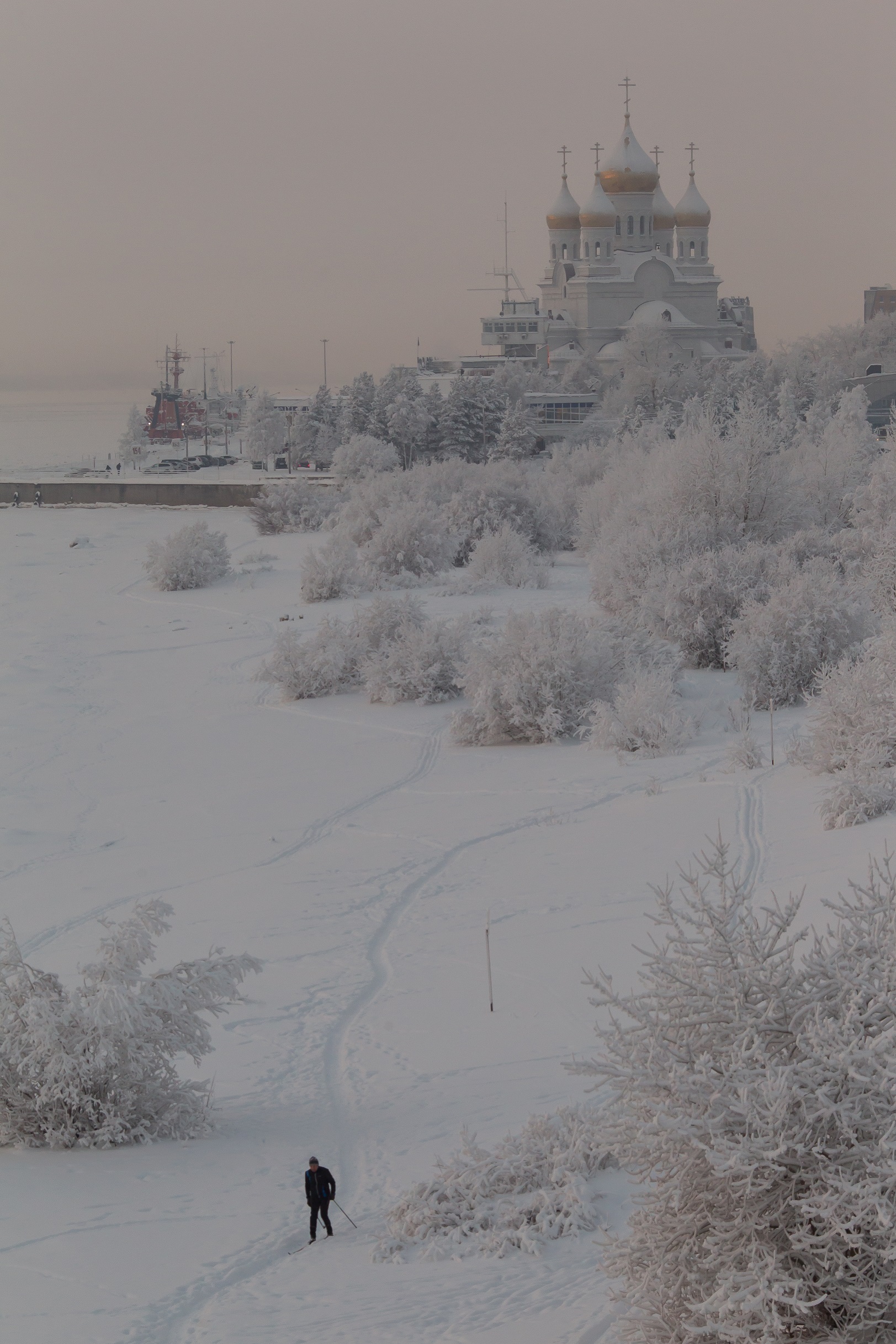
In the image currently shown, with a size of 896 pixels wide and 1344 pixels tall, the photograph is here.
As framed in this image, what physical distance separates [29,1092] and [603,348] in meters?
76.0

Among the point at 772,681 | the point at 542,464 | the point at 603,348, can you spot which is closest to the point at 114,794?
the point at 772,681

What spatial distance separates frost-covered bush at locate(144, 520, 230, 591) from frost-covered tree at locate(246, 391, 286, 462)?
122 feet

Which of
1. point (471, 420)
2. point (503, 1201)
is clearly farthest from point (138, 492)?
point (503, 1201)

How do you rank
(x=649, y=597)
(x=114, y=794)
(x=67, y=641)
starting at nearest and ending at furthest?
(x=114, y=794), (x=649, y=597), (x=67, y=641)

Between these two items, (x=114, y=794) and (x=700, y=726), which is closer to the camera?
(x=114, y=794)

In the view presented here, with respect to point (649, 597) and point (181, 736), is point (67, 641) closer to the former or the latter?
point (181, 736)

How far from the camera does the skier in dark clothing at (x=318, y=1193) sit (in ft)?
22.7

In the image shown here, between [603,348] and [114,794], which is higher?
[603,348]

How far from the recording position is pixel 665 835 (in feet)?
44.7

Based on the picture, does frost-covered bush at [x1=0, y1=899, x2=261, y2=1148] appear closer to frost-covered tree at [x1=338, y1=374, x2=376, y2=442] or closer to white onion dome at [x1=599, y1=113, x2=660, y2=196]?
frost-covered tree at [x1=338, y1=374, x2=376, y2=442]

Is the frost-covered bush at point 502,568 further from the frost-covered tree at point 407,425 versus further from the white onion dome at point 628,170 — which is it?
the white onion dome at point 628,170

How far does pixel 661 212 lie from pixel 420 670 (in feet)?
229

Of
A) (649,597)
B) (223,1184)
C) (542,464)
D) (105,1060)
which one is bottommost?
(223,1184)

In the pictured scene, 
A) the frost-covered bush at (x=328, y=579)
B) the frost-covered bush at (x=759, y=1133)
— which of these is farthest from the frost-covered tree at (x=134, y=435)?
the frost-covered bush at (x=759, y=1133)
